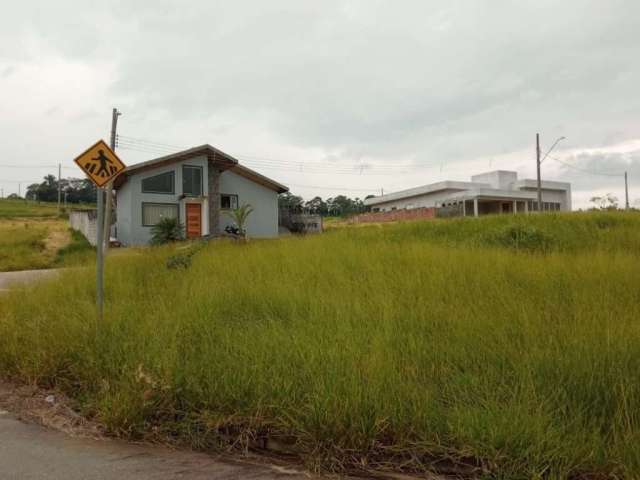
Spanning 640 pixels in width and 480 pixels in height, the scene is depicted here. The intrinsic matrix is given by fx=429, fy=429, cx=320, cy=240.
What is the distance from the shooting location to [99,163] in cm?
592

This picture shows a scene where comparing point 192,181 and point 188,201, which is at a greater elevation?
point 192,181

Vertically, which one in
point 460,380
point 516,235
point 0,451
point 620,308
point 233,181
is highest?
point 233,181

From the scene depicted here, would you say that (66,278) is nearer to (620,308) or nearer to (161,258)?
(161,258)

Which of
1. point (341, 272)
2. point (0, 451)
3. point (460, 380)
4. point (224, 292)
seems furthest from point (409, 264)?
point (0, 451)

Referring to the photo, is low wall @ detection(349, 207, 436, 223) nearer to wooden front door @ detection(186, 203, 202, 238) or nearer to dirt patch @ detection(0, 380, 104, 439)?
wooden front door @ detection(186, 203, 202, 238)

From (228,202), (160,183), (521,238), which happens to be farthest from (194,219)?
(521,238)

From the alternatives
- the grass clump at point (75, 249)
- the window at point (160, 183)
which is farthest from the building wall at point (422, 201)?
the grass clump at point (75, 249)

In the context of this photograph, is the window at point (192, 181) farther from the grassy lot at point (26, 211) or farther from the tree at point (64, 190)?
the tree at point (64, 190)

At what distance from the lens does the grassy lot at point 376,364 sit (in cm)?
296

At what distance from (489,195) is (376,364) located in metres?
39.4

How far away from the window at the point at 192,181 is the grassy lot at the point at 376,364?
63.0 ft

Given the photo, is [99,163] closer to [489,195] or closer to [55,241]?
[55,241]

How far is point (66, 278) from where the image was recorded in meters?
9.05

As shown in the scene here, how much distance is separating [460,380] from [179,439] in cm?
233
